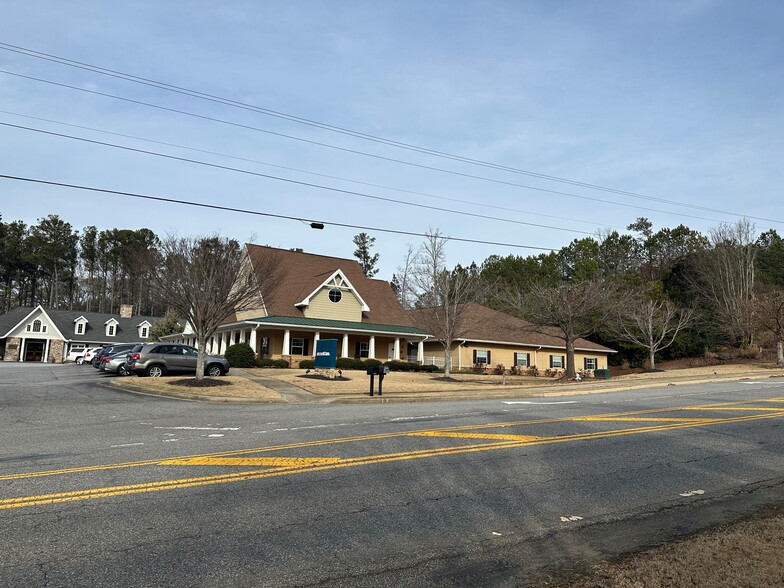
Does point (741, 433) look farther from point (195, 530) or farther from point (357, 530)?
point (195, 530)

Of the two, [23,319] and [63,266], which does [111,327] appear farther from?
[63,266]

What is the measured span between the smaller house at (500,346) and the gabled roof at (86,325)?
3870cm

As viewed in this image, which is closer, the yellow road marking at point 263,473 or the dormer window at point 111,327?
the yellow road marking at point 263,473

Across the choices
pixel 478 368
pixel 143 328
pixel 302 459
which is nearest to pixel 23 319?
pixel 143 328

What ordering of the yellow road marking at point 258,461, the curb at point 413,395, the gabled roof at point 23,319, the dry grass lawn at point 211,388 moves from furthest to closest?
the gabled roof at point 23,319
the dry grass lawn at point 211,388
the curb at point 413,395
the yellow road marking at point 258,461

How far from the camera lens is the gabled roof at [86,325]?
6281 centimetres

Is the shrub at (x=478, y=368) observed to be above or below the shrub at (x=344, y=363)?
below

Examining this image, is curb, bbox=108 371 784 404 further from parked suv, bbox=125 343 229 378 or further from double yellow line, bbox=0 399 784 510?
double yellow line, bbox=0 399 784 510

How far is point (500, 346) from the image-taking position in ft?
156

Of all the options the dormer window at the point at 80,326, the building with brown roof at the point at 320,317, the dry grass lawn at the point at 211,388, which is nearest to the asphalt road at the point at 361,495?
the dry grass lawn at the point at 211,388

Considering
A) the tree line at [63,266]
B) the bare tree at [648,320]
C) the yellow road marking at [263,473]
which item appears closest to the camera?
the yellow road marking at [263,473]

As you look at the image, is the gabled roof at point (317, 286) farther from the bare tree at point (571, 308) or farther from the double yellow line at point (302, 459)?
the double yellow line at point (302, 459)

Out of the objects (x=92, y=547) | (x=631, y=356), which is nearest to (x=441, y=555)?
(x=92, y=547)

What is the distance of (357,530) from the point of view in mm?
6219
